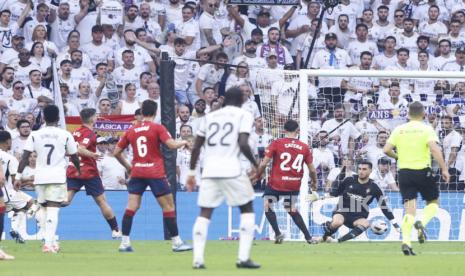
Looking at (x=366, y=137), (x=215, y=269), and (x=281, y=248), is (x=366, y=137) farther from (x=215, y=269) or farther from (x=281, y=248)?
(x=215, y=269)

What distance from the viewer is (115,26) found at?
94.2ft

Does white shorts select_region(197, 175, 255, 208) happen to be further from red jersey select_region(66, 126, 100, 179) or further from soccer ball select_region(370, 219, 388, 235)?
soccer ball select_region(370, 219, 388, 235)

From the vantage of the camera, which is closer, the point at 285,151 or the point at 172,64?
the point at 285,151

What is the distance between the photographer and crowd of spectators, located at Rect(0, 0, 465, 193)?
85.3ft

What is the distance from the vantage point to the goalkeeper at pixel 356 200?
75.8 feet

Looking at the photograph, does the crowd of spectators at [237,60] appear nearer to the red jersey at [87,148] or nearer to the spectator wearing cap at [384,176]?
the spectator wearing cap at [384,176]

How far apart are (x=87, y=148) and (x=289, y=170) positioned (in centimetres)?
356

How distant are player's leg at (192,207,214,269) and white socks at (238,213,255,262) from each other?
16.6 inches

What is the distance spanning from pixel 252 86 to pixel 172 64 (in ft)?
12.7

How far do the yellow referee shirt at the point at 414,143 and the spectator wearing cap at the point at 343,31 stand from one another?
10982 millimetres

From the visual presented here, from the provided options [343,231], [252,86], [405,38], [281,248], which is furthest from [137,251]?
[405,38]

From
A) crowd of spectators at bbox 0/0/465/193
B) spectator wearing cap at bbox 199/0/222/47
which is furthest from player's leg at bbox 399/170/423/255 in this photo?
spectator wearing cap at bbox 199/0/222/47

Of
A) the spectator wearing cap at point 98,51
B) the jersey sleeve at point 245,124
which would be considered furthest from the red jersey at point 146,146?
the spectator wearing cap at point 98,51

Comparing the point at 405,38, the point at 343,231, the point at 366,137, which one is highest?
the point at 405,38
